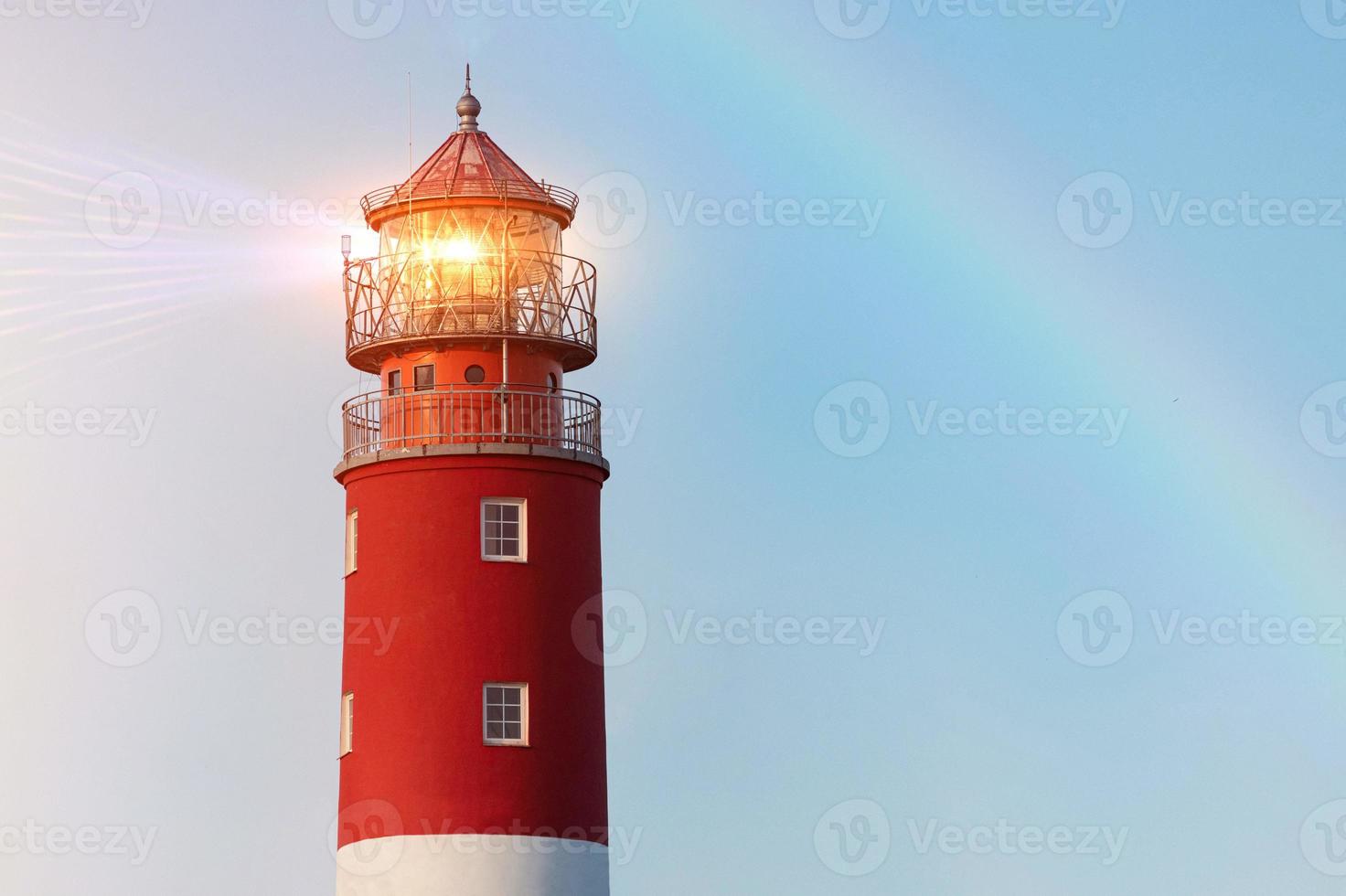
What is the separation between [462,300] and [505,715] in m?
7.75

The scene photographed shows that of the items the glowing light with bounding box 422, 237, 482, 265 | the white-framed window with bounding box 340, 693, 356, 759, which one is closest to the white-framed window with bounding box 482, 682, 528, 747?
the white-framed window with bounding box 340, 693, 356, 759

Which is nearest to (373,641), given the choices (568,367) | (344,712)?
(344,712)

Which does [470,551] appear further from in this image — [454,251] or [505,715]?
[454,251]

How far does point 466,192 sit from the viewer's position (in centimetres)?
5928

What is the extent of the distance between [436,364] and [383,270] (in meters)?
2.21

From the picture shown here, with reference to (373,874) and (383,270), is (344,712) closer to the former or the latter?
(373,874)

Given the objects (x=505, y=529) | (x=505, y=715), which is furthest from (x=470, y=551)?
(x=505, y=715)

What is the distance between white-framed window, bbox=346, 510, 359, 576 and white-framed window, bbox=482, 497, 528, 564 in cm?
259

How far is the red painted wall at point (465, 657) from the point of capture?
57.3m

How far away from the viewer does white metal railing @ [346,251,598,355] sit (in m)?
59.1

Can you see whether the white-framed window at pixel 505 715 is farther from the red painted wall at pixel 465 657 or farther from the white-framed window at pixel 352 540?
the white-framed window at pixel 352 540

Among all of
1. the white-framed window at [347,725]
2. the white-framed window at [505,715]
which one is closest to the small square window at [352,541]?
the white-framed window at [347,725]

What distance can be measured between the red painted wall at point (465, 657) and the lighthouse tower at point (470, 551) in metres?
0.04

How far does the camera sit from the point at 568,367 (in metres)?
60.4
